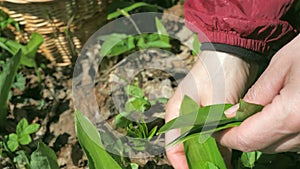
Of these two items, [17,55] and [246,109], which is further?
[17,55]

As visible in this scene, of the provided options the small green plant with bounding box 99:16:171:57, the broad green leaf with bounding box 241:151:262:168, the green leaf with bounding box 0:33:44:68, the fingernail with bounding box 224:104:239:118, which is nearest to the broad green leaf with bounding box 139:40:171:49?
the small green plant with bounding box 99:16:171:57

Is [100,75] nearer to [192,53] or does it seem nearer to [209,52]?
[192,53]

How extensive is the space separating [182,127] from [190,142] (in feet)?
0.32

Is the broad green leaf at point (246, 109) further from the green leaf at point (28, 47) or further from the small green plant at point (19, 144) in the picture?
the green leaf at point (28, 47)

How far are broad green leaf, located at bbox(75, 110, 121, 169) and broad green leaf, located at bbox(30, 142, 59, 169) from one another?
12 cm

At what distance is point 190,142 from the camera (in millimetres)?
1202

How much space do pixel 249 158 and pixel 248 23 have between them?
1.05 ft

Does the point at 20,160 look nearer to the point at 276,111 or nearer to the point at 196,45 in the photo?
the point at 196,45

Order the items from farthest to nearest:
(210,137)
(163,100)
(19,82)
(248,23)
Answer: (19,82) → (163,100) → (248,23) → (210,137)

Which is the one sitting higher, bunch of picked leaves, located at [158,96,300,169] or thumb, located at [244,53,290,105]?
thumb, located at [244,53,290,105]

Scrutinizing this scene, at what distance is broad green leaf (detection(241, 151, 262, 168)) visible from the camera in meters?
1.35

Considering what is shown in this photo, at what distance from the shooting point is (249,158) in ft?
4.45

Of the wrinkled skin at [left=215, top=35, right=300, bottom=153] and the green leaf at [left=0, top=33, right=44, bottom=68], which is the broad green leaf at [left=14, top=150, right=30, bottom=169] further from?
the wrinkled skin at [left=215, top=35, right=300, bottom=153]

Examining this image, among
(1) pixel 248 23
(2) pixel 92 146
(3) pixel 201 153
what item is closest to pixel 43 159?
(2) pixel 92 146
